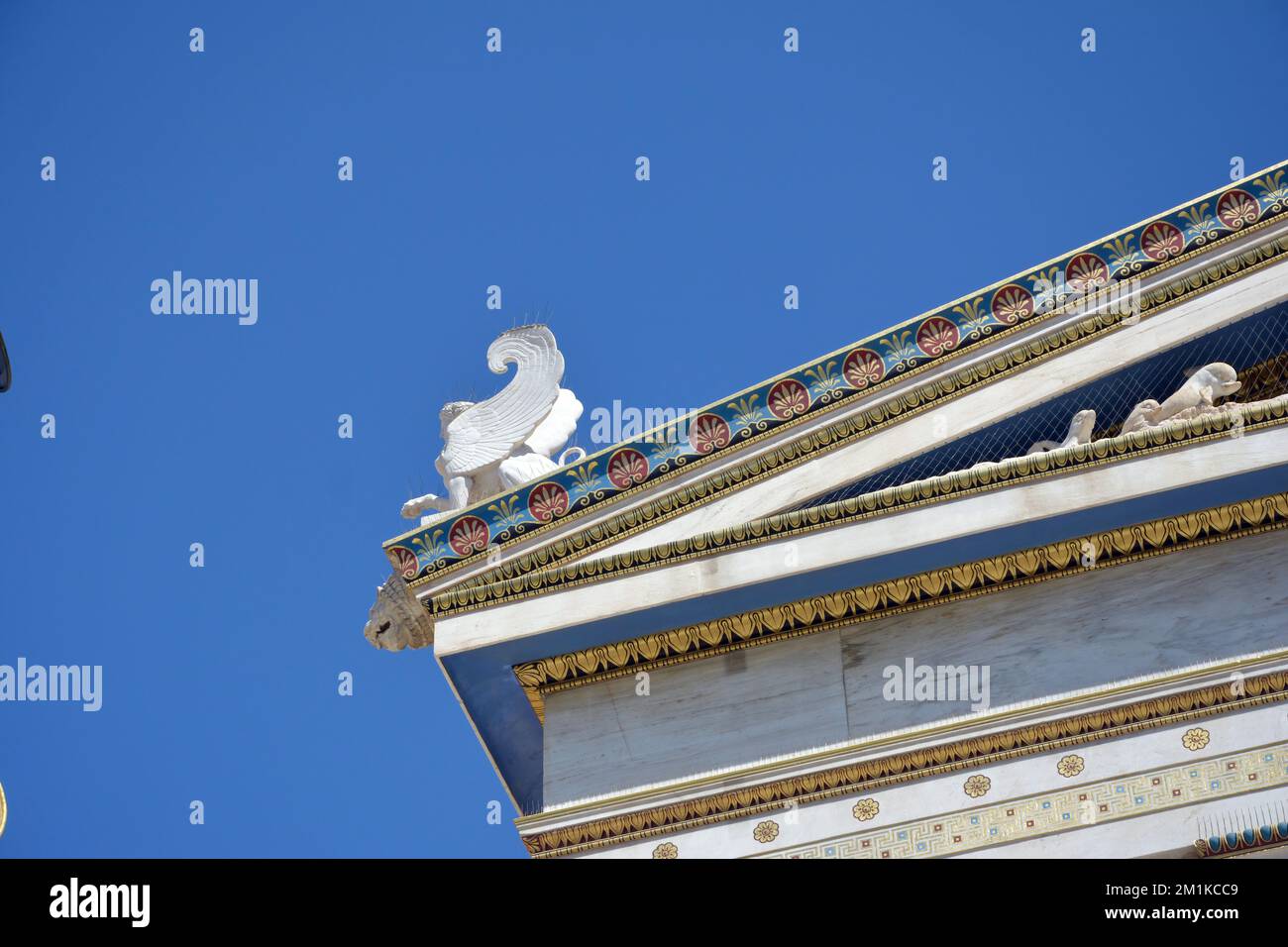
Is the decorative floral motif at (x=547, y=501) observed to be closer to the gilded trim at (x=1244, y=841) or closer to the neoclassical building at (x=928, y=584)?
the neoclassical building at (x=928, y=584)

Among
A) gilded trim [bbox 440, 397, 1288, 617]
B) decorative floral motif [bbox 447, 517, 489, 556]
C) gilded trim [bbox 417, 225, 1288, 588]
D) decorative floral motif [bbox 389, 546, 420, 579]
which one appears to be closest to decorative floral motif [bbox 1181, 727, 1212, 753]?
gilded trim [bbox 440, 397, 1288, 617]

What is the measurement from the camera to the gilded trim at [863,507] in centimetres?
1362

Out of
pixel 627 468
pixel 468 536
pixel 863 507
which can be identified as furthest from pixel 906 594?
pixel 468 536

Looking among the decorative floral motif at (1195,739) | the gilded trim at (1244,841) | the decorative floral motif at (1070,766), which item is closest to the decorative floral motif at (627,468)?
the decorative floral motif at (1070,766)

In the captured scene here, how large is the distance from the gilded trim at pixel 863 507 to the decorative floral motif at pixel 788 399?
773 millimetres

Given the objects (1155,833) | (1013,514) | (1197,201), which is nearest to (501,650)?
(1013,514)

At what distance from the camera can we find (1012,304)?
1479 centimetres

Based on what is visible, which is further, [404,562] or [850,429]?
[404,562]

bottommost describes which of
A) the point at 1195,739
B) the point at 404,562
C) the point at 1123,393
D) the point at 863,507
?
the point at 1195,739

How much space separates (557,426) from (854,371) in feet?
7.07

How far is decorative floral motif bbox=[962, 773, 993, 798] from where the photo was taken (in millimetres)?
12828

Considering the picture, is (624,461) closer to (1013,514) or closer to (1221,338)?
(1013,514)

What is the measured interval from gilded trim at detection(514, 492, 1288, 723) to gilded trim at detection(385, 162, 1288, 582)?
3.08 ft

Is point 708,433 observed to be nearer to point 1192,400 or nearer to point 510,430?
point 510,430
